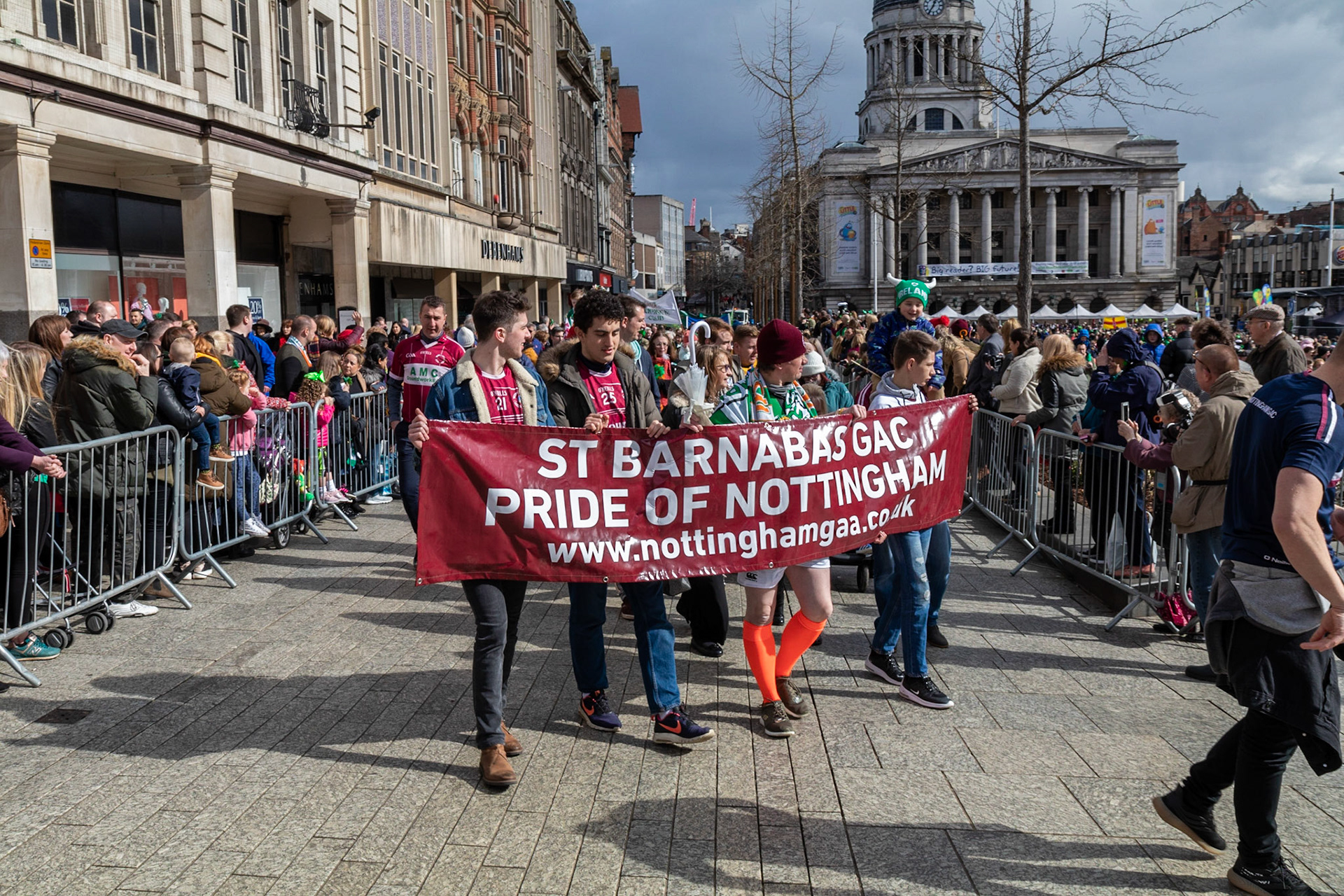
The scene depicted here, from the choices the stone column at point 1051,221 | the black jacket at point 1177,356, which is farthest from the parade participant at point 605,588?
the stone column at point 1051,221

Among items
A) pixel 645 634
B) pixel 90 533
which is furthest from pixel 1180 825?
pixel 90 533

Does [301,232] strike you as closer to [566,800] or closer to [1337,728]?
[566,800]

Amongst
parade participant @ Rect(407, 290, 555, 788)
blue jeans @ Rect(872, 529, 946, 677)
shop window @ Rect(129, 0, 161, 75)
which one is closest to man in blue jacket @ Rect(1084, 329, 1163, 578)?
blue jeans @ Rect(872, 529, 946, 677)

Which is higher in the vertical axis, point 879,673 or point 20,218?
point 20,218

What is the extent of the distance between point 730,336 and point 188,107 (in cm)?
1037

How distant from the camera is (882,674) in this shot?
5.75 meters

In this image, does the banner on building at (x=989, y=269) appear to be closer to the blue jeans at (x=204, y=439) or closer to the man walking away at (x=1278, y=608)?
the blue jeans at (x=204, y=439)

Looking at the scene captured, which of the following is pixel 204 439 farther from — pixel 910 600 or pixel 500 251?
pixel 500 251

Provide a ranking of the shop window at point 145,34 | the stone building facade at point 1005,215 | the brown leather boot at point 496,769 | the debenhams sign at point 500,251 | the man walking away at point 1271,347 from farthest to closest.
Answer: the stone building facade at point 1005,215 < the debenhams sign at point 500,251 < the shop window at point 145,34 < the man walking away at point 1271,347 < the brown leather boot at point 496,769

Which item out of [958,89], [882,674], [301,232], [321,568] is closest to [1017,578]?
[882,674]

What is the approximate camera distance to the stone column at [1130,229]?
11175 centimetres

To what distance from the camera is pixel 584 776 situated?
4.49 meters

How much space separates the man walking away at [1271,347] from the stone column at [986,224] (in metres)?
110

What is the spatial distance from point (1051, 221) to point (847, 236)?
81.7 feet
